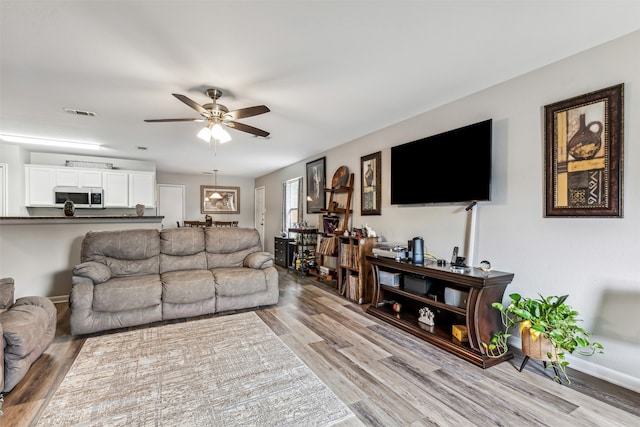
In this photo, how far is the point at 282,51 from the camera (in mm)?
2188

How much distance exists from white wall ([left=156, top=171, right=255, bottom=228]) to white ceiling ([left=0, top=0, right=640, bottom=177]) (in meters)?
4.70

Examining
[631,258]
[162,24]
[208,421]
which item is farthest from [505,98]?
[208,421]

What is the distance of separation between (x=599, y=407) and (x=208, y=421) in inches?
90.8

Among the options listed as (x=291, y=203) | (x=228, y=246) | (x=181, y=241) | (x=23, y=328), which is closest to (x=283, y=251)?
(x=291, y=203)

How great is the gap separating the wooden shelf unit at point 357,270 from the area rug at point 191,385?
1.50 metres

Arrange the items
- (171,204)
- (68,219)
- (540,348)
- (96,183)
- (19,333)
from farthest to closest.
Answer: (171,204)
(96,183)
(68,219)
(540,348)
(19,333)

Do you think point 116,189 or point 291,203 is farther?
point 291,203

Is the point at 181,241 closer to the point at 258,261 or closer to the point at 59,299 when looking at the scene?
the point at 258,261

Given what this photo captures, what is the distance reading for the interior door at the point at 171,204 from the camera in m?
8.14

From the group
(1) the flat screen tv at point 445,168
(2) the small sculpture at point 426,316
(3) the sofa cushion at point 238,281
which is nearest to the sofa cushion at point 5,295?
(3) the sofa cushion at point 238,281

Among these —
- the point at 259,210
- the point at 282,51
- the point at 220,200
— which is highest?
the point at 282,51

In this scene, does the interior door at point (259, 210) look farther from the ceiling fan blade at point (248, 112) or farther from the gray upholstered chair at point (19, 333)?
the gray upholstered chair at point (19, 333)

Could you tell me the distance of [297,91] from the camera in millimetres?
2887

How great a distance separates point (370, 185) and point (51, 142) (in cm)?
510
